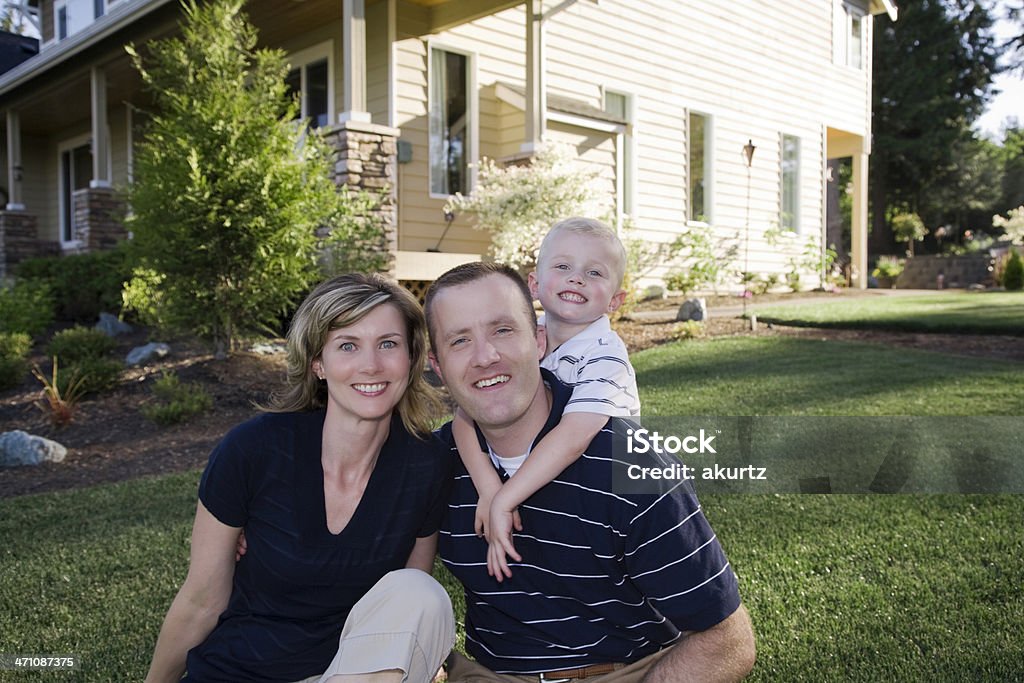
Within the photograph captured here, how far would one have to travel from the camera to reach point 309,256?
8.28m

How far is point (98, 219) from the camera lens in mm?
12914

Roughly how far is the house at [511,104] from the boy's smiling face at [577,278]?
20.7ft

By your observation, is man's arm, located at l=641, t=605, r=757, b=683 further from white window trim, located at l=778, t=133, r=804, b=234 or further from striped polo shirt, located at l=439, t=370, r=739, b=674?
white window trim, located at l=778, t=133, r=804, b=234

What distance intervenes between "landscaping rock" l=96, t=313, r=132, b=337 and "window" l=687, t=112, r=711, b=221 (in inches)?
355

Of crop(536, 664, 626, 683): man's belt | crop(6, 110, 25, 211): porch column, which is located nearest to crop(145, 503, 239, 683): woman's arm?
crop(536, 664, 626, 683): man's belt

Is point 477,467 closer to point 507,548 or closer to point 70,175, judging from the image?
point 507,548

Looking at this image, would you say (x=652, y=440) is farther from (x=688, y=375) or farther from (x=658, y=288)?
(x=658, y=288)

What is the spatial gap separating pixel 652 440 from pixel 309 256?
6680 mm

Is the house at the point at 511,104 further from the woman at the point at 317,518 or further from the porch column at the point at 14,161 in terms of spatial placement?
the woman at the point at 317,518

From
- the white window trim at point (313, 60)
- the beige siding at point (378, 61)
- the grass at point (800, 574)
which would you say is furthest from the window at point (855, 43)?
the grass at point (800, 574)

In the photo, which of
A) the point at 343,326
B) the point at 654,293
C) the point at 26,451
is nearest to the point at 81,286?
the point at 26,451

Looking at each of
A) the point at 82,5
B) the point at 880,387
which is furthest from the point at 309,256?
the point at 82,5

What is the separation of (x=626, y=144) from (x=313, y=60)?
16.0 ft

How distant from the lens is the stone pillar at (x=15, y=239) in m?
14.9
